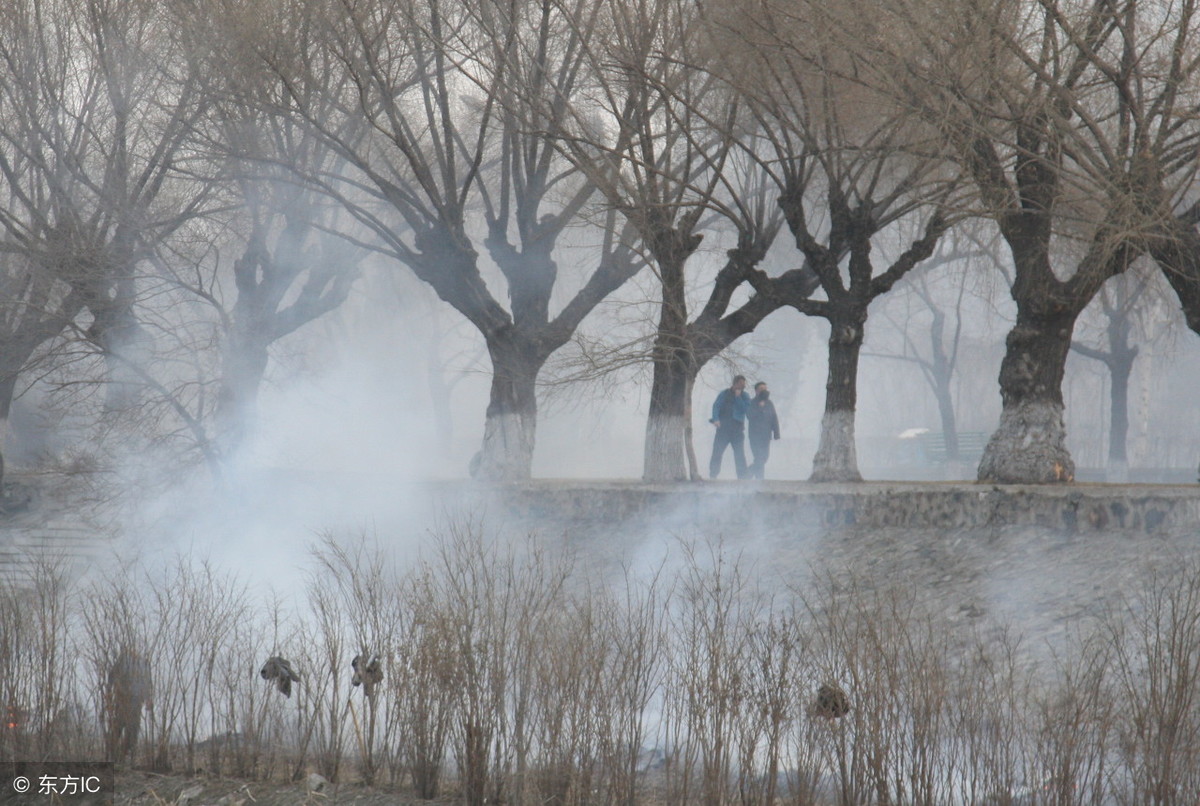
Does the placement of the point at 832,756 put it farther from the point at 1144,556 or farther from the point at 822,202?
the point at 822,202

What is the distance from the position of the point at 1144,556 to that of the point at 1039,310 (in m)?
3.29

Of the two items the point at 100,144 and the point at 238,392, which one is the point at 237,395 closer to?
the point at 238,392

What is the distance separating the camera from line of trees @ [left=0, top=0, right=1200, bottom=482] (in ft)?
35.5

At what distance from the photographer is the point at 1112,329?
20.2 metres

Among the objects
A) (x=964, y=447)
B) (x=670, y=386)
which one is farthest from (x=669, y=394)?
(x=964, y=447)

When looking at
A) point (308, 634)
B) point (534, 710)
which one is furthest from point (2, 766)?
point (534, 710)

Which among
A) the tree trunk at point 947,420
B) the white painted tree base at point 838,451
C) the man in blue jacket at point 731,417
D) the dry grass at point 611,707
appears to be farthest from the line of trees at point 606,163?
the tree trunk at point 947,420

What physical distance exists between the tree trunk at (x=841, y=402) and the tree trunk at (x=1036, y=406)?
184 centimetres

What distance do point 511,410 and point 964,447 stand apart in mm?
16741

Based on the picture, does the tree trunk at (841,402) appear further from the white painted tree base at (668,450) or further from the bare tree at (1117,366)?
the bare tree at (1117,366)

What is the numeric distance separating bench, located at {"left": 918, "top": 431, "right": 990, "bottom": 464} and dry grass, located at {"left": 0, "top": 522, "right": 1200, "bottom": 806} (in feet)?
69.0

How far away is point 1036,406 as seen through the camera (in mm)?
12180

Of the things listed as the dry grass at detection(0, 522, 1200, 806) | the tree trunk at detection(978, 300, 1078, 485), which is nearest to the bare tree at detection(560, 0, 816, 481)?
the tree trunk at detection(978, 300, 1078, 485)

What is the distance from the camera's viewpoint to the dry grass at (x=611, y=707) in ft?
20.5
